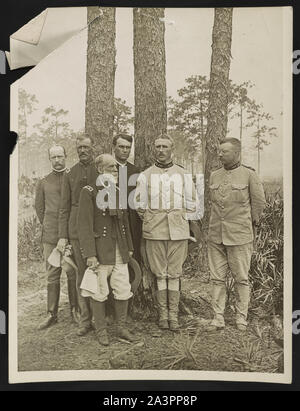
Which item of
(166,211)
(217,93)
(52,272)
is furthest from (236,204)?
(52,272)

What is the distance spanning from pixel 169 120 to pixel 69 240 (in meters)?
0.92

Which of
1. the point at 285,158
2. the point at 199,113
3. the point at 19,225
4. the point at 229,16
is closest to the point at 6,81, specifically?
the point at 19,225

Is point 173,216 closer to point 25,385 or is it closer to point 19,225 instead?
point 19,225

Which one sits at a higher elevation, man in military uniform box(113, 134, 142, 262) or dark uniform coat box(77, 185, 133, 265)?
man in military uniform box(113, 134, 142, 262)

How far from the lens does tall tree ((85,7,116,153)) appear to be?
285 centimetres

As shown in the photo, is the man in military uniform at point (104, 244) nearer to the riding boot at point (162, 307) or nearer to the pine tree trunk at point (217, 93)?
the riding boot at point (162, 307)

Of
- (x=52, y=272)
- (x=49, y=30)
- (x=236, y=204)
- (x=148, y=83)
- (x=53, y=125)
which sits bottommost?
(x=52, y=272)

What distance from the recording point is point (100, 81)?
286 centimetres

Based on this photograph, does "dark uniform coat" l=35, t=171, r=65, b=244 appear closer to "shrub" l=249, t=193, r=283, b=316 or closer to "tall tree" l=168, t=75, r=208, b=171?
"tall tree" l=168, t=75, r=208, b=171

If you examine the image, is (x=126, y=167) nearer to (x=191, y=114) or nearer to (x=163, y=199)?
(x=163, y=199)

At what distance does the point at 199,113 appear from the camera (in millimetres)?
2857

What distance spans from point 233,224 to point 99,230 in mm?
779

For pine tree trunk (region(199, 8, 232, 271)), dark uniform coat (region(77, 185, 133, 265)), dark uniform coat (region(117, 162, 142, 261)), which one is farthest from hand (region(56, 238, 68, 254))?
pine tree trunk (region(199, 8, 232, 271))

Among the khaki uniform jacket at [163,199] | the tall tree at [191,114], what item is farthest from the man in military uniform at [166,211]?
the tall tree at [191,114]
